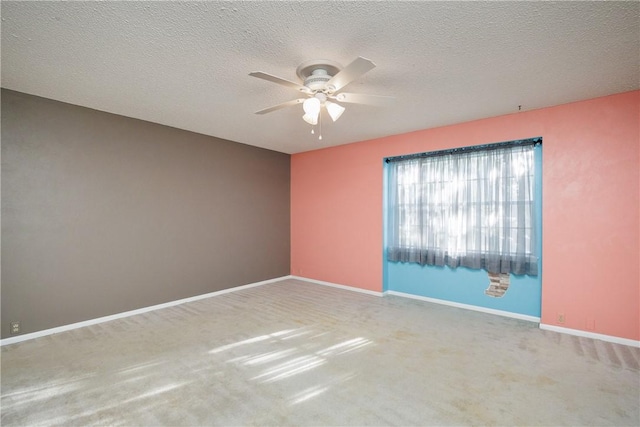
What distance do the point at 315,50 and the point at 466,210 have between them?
119 inches

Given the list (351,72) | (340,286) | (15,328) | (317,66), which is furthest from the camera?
(340,286)

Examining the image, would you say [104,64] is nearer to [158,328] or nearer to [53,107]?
[53,107]

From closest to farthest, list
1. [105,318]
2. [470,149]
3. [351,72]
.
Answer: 1. [351,72]
2. [105,318]
3. [470,149]

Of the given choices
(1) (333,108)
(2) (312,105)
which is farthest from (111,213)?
(1) (333,108)

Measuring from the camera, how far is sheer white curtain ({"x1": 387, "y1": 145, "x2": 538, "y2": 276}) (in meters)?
3.66

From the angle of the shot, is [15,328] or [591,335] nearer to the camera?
[15,328]

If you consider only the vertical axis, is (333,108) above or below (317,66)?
below

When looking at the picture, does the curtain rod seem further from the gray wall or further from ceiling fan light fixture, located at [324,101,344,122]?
the gray wall

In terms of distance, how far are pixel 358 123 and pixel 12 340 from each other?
15.0 ft

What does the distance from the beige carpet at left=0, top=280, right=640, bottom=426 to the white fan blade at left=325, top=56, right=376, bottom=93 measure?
7.46 ft

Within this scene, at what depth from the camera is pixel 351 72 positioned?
2.02 m

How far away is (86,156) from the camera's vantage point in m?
3.50

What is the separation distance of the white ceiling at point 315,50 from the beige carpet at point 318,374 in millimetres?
2558

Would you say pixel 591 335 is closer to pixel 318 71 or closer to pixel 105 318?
pixel 318 71
